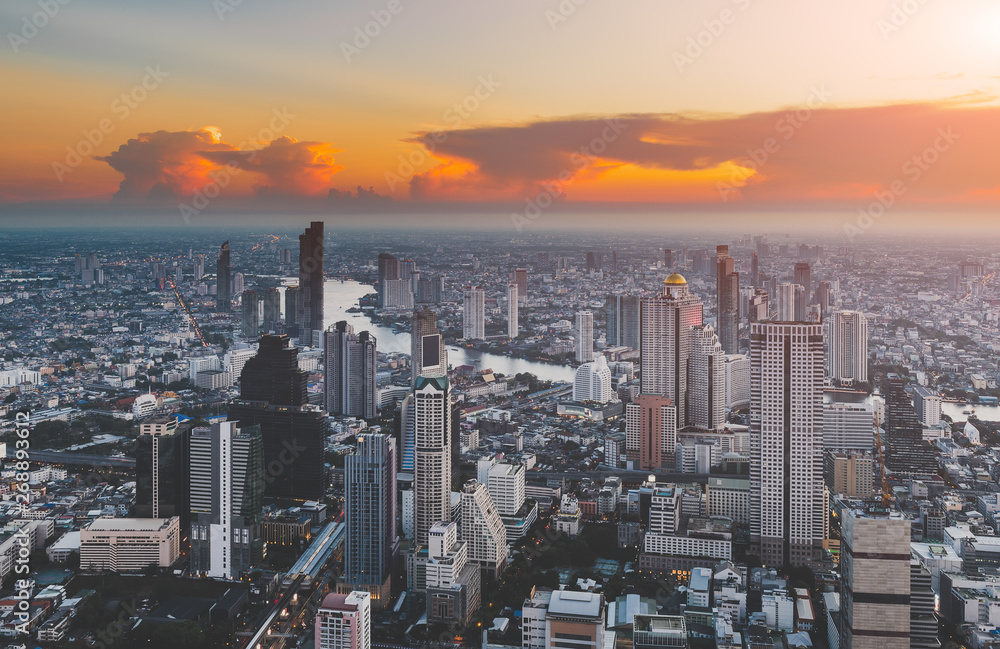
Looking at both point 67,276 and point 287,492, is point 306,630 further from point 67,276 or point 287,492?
point 67,276

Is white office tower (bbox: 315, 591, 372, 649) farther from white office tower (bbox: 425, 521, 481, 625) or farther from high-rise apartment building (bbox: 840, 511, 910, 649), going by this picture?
high-rise apartment building (bbox: 840, 511, 910, 649)

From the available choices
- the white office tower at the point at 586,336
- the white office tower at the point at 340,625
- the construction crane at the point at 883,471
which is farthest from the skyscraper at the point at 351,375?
the white office tower at the point at 340,625

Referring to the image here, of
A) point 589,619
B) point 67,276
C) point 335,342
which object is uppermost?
point 67,276

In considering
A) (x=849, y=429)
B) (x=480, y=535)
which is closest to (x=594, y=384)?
(x=849, y=429)

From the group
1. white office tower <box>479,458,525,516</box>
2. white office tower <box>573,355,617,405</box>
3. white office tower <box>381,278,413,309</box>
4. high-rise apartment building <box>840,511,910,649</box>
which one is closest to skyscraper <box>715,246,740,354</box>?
white office tower <box>573,355,617,405</box>

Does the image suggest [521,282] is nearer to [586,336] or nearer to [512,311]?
[512,311]

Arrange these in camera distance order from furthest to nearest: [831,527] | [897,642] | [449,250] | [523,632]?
[449,250] < [831,527] < [523,632] < [897,642]

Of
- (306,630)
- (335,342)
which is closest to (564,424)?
(335,342)
